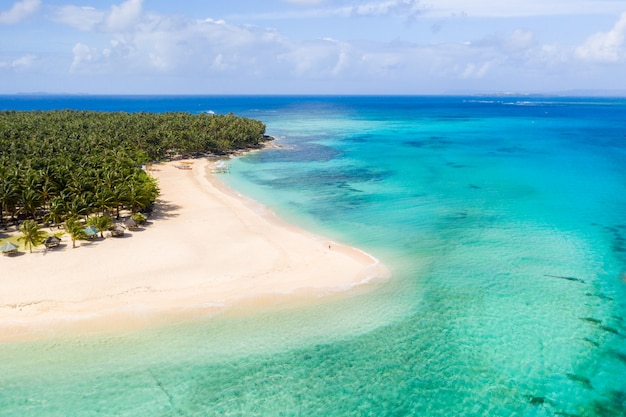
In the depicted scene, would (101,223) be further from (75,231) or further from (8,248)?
(8,248)

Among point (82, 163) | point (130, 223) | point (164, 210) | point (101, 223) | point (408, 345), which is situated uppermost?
point (82, 163)

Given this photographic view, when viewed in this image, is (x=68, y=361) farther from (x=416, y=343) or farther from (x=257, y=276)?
(x=416, y=343)

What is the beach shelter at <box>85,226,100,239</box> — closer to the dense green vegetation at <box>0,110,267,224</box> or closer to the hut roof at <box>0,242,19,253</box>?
the dense green vegetation at <box>0,110,267,224</box>

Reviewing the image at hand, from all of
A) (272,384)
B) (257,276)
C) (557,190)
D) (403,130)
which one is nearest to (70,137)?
(257,276)

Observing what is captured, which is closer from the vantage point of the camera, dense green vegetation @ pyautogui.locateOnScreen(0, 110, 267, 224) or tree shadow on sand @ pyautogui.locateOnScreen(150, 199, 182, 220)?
dense green vegetation @ pyautogui.locateOnScreen(0, 110, 267, 224)

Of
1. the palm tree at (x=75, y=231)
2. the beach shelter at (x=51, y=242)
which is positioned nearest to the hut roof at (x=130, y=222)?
the palm tree at (x=75, y=231)

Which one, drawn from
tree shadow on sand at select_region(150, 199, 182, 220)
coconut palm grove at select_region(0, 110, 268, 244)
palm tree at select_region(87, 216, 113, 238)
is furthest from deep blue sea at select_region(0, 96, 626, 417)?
coconut palm grove at select_region(0, 110, 268, 244)

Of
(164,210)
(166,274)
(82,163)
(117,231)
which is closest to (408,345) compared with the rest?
(166,274)
